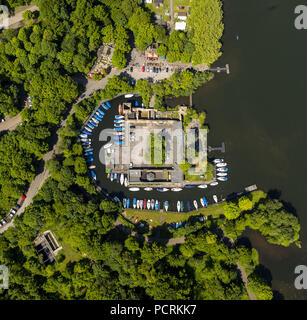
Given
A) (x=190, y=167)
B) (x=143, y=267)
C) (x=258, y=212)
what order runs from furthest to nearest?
(x=190, y=167)
(x=258, y=212)
(x=143, y=267)

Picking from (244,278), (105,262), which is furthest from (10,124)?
(244,278)

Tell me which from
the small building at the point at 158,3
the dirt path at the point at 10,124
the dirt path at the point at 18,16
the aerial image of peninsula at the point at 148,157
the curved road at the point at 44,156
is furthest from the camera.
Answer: the small building at the point at 158,3

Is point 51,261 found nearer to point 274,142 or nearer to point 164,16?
point 274,142

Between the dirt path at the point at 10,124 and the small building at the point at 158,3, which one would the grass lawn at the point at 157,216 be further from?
the small building at the point at 158,3

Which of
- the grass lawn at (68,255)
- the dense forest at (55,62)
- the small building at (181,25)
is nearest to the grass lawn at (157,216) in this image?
the grass lawn at (68,255)

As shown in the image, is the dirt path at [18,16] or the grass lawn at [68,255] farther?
the dirt path at [18,16]
